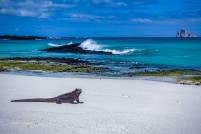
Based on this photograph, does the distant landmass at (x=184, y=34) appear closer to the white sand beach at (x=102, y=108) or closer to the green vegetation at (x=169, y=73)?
the green vegetation at (x=169, y=73)

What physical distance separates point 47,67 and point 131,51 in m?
0.94

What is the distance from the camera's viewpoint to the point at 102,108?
3844 mm

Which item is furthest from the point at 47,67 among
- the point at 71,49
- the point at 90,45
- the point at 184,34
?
the point at 184,34

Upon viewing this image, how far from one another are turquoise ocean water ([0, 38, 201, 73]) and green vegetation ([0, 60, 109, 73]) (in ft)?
0.29

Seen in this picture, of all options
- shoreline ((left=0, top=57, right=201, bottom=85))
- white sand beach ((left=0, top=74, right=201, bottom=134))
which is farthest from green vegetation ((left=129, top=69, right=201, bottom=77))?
white sand beach ((left=0, top=74, right=201, bottom=134))

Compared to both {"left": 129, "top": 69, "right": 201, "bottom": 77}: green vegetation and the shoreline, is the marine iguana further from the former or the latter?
{"left": 129, "top": 69, "right": 201, "bottom": 77}: green vegetation

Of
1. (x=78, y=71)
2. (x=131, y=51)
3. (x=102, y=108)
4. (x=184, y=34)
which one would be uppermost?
(x=184, y=34)

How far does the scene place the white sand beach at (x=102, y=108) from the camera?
10.8 feet

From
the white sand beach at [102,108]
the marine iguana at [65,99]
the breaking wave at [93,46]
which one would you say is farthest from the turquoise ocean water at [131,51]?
the marine iguana at [65,99]

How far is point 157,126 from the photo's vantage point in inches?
131

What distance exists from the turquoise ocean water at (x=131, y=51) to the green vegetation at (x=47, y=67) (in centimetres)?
9

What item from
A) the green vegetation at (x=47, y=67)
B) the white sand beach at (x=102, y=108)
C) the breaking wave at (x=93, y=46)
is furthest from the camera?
the breaking wave at (x=93, y=46)

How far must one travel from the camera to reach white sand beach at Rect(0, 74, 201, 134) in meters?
3.29

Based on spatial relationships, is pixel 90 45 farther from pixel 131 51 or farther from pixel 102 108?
pixel 102 108
